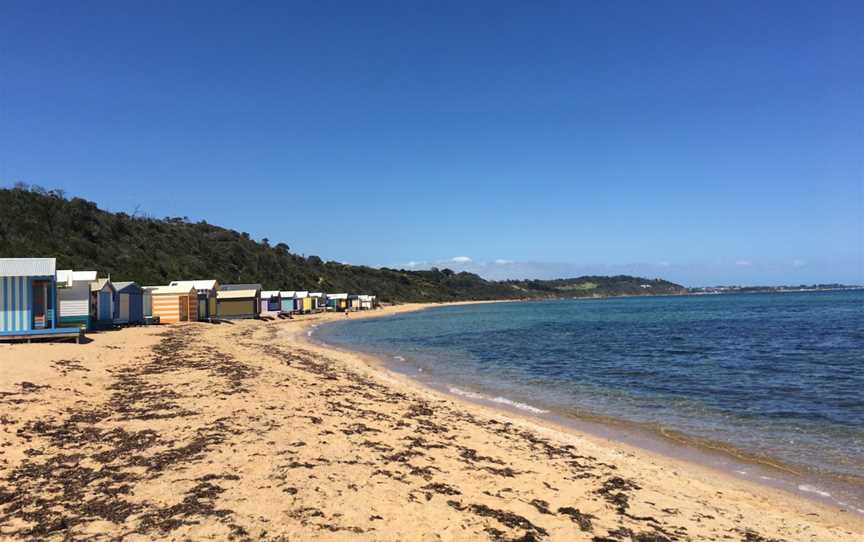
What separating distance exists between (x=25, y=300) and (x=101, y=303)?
9.58 m

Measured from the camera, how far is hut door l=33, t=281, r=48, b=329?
68.2 ft

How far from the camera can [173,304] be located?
38844 millimetres

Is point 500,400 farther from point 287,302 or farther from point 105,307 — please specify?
point 287,302

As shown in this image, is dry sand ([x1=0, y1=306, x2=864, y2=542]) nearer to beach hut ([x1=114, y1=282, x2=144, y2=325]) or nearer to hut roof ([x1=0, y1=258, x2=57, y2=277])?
hut roof ([x1=0, y1=258, x2=57, y2=277])

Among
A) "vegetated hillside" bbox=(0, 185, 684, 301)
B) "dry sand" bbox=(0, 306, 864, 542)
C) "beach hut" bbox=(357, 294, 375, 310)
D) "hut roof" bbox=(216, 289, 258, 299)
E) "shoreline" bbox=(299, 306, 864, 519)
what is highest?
"vegetated hillside" bbox=(0, 185, 684, 301)

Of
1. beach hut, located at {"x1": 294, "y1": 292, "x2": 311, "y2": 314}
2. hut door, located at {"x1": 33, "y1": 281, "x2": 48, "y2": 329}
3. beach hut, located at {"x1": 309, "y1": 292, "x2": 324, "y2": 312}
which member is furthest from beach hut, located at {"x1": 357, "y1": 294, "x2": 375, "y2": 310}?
hut door, located at {"x1": 33, "y1": 281, "x2": 48, "y2": 329}

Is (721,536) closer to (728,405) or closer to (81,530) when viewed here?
(81,530)

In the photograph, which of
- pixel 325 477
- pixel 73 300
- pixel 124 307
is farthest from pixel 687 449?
pixel 124 307

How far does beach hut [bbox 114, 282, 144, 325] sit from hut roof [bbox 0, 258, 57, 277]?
10.8m

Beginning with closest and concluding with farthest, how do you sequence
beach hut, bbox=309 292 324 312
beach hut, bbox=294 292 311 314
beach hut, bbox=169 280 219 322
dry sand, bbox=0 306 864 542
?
dry sand, bbox=0 306 864 542 → beach hut, bbox=169 280 219 322 → beach hut, bbox=294 292 311 314 → beach hut, bbox=309 292 324 312

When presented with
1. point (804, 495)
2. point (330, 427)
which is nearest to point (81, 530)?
point (330, 427)

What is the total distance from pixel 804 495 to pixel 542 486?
408 cm

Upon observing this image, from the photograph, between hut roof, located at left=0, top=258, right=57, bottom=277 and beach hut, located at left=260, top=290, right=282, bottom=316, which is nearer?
hut roof, located at left=0, top=258, right=57, bottom=277

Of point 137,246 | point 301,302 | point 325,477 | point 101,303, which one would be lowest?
point 325,477
